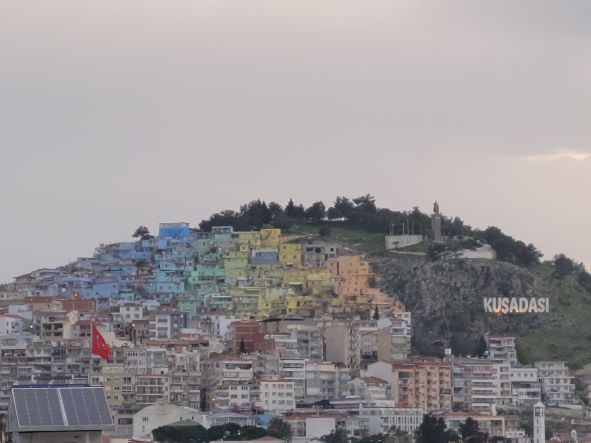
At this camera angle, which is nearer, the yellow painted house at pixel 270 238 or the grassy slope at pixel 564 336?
the grassy slope at pixel 564 336

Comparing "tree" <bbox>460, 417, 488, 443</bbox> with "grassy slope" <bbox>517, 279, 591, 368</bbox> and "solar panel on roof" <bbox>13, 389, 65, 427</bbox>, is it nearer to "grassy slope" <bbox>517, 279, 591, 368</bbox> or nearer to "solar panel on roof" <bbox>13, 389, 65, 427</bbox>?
"grassy slope" <bbox>517, 279, 591, 368</bbox>

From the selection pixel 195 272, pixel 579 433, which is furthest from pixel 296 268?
pixel 579 433

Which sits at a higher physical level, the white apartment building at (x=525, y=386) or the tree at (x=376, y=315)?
the tree at (x=376, y=315)

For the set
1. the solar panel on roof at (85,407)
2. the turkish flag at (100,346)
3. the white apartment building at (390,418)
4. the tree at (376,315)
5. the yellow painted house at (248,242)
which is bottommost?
the solar panel on roof at (85,407)

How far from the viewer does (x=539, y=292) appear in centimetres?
9925

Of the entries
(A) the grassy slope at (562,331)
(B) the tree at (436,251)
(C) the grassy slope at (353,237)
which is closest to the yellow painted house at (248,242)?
(C) the grassy slope at (353,237)

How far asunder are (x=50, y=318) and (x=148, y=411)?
12.6 metres

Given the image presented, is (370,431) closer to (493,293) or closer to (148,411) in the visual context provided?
(148,411)

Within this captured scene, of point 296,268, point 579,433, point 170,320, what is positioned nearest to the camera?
point 579,433

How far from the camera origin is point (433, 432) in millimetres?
78562

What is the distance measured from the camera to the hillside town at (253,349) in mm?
82125

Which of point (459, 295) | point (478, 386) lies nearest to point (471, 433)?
point (478, 386)

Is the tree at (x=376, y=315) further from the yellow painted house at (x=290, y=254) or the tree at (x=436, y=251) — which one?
the yellow painted house at (x=290, y=254)

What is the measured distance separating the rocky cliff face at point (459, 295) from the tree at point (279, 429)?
17.9m
